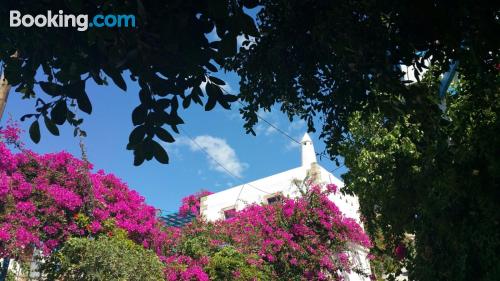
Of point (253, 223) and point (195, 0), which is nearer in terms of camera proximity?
point (195, 0)

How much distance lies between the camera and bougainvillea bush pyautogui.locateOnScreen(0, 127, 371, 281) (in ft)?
36.2

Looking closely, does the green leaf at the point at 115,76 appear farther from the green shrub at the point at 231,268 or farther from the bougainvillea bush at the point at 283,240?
the bougainvillea bush at the point at 283,240

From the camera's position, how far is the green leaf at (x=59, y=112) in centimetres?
275

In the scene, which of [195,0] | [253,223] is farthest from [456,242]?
[253,223]

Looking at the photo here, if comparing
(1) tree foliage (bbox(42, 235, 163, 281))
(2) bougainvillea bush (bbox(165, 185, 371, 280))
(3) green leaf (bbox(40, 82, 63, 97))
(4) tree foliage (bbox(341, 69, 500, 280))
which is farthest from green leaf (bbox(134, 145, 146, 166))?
(2) bougainvillea bush (bbox(165, 185, 371, 280))

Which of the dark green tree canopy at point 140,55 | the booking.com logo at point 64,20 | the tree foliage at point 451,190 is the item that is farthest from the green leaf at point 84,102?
the tree foliage at point 451,190

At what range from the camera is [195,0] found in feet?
8.25

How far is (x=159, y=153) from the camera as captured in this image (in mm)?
2541

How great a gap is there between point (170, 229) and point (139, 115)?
12.6 metres

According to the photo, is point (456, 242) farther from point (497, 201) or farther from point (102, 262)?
point (102, 262)

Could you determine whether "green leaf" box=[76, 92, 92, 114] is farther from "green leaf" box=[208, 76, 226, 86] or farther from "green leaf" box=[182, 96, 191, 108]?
"green leaf" box=[208, 76, 226, 86]

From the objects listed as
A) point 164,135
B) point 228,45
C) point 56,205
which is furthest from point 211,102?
point 56,205

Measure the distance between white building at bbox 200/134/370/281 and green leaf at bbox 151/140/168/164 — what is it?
50.3 feet

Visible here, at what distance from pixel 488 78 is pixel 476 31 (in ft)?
1.26
